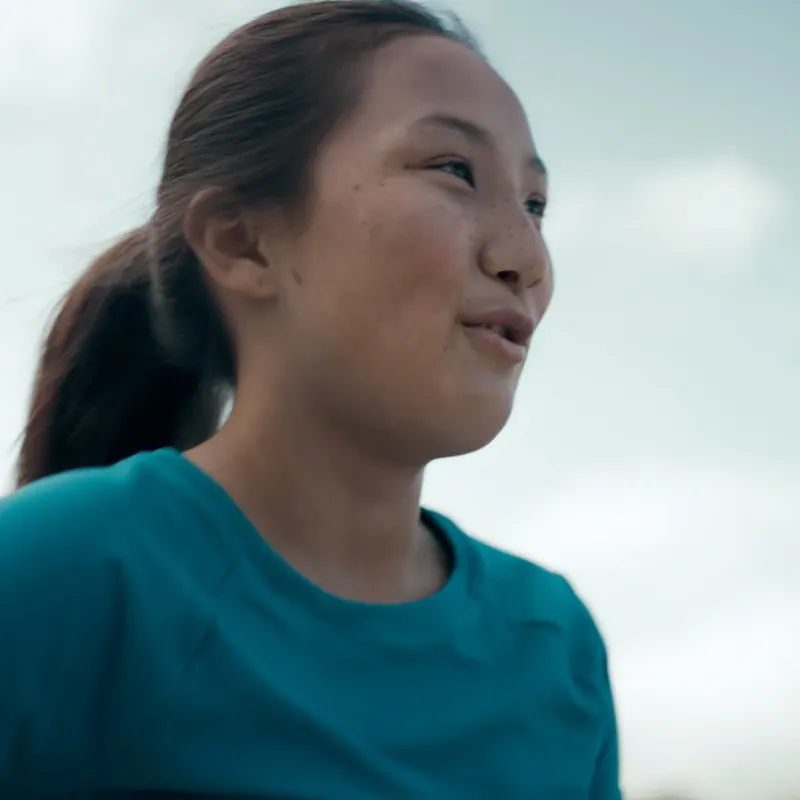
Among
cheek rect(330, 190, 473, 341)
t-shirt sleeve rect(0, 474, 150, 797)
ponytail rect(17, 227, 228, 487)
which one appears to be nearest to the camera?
t-shirt sleeve rect(0, 474, 150, 797)

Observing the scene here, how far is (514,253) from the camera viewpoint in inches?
44.1

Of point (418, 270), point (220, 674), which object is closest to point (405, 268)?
point (418, 270)

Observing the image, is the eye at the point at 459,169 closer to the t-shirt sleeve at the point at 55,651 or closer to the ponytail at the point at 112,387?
the ponytail at the point at 112,387

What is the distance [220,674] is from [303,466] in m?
0.26

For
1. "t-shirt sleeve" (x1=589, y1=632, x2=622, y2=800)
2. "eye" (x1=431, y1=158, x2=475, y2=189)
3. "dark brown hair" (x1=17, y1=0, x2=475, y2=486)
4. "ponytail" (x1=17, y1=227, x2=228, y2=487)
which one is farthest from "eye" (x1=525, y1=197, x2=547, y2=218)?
"t-shirt sleeve" (x1=589, y1=632, x2=622, y2=800)

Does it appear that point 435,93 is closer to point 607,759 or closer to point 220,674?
point 220,674

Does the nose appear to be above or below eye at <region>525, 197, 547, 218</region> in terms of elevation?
below

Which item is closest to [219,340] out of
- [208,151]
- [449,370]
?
[208,151]

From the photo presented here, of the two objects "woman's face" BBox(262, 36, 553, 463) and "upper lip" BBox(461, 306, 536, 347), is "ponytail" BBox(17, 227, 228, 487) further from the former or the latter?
"upper lip" BBox(461, 306, 536, 347)

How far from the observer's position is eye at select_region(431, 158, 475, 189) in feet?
3.74

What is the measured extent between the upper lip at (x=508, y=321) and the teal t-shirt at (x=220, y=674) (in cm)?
29

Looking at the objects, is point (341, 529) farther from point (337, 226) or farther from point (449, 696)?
point (337, 226)

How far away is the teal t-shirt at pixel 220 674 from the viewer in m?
0.90

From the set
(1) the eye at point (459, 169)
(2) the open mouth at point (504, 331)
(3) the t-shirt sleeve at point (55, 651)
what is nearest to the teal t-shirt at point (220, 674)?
(3) the t-shirt sleeve at point (55, 651)
